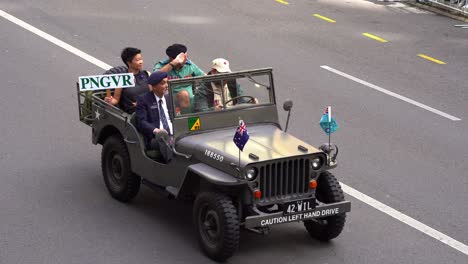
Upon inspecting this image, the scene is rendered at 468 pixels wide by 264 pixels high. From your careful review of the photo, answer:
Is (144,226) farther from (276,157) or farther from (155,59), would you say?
(155,59)

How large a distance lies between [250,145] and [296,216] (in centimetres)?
95

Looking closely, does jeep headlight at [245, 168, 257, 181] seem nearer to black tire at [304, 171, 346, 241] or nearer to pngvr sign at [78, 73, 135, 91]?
black tire at [304, 171, 346, 241]

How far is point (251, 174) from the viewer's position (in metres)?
10.5

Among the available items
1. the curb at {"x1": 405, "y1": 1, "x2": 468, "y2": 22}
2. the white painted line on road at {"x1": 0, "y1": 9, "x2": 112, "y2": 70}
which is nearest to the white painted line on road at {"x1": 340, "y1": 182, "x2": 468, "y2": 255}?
the white painted line on road at {"x1": 0, "y1": 9, "x2": 112, "y2": 70}

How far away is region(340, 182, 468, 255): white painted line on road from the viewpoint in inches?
457

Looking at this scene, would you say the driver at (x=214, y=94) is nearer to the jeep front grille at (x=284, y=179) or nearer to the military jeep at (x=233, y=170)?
the military jeep at (x=233, y=170)

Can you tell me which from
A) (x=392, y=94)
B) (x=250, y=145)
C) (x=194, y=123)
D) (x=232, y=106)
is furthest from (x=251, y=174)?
(x=392, y=94)

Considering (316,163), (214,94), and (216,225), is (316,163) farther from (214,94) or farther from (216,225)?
(214,94)

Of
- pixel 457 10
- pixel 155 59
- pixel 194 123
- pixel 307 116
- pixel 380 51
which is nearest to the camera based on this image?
pixel 194 123

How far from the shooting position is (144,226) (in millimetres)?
11750

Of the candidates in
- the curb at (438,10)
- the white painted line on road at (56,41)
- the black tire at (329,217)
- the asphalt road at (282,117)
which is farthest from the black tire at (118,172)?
the curb at (438,10)

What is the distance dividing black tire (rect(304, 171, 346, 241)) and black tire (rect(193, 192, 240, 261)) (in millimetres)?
1158

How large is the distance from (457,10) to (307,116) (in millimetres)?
8059

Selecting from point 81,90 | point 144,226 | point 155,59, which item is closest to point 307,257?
point 144,226
